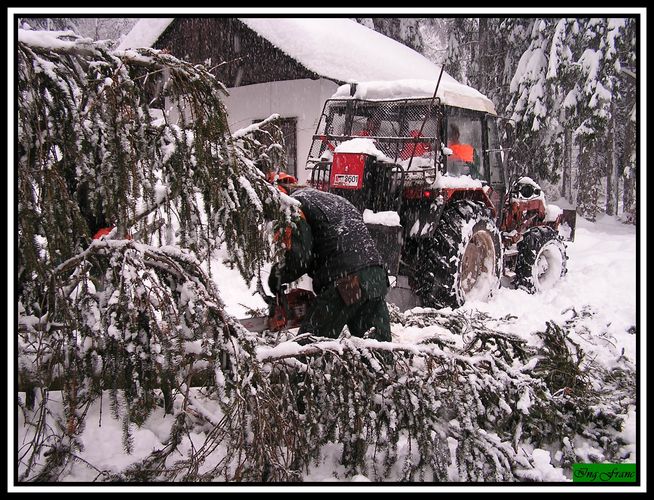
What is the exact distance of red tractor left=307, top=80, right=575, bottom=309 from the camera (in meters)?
5.60

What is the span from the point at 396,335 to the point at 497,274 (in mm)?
2745

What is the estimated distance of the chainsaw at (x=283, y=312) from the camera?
11.2 feet

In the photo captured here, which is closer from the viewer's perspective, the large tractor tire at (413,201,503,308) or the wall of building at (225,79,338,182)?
the large tractor tire at (413,201,503,308)

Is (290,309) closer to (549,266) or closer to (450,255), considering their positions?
(450,255)

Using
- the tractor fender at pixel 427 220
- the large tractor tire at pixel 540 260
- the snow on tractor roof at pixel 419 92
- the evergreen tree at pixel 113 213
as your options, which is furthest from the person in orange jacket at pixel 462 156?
the evergreen tree at pixel 113 213

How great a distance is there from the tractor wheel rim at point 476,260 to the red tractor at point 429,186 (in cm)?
1

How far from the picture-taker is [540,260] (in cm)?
754

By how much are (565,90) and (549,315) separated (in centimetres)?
824

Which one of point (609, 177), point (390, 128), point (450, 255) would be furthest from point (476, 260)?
point (609, 177)

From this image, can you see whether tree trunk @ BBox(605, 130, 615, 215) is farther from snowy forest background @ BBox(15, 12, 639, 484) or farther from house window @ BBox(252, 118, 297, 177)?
snowy forest background @ BBox(15, 12, 639, 484)

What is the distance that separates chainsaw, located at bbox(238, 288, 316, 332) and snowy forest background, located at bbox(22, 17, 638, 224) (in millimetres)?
6024

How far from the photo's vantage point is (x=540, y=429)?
3049 mm

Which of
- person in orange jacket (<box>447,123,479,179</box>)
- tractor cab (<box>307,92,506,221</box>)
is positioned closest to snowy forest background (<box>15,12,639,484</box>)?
tractor cab (<box>307,92,506,221</box>)
